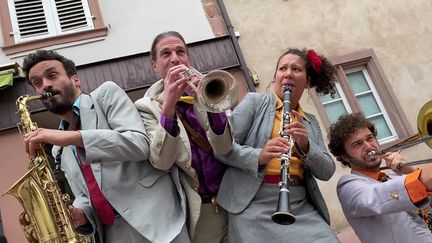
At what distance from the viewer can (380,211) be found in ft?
7.16

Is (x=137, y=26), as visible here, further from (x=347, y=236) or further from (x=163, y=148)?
(x=163, y=148)

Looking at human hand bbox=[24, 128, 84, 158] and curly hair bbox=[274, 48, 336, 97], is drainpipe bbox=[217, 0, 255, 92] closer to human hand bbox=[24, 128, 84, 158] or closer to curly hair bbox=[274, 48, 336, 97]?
curly hair bbox=[274, 48, 336, 97]

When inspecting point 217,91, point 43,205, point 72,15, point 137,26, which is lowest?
point 43,205

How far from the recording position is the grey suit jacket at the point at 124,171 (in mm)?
1950

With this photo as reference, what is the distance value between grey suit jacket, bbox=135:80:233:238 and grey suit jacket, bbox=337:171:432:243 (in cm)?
85

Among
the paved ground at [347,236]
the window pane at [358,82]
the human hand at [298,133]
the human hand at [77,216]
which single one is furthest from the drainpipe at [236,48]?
the human hand at [77,216]

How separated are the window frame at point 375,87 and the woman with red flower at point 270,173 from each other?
11.1 ft

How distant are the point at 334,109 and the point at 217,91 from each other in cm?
434

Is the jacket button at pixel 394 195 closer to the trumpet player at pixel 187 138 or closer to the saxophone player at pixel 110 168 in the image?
the trumpet player at pixel 187 138

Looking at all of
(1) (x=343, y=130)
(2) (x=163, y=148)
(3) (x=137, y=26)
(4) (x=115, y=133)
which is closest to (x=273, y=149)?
(2) (x=163, y=148)

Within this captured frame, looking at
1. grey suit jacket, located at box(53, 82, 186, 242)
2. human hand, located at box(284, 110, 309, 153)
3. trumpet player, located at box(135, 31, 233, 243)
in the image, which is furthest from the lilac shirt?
human hand, located at box(284, 110, 309, 153)

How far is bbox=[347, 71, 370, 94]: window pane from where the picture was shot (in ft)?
20.6

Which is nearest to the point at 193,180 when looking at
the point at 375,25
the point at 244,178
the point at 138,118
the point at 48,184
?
the point at 244,178

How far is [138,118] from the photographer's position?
2207 mm
